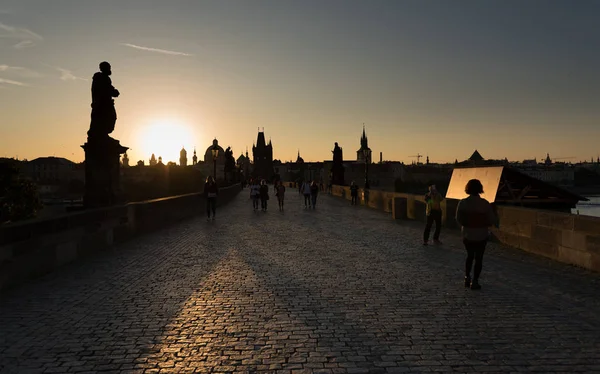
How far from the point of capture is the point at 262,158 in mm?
159500

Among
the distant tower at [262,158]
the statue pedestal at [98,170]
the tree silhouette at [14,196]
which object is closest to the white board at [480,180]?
the statue pedestal at [98,170]

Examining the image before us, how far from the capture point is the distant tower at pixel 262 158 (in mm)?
158250

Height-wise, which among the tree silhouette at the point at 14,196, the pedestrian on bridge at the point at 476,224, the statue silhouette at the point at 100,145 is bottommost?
the tree silhouette at the point at 14,196

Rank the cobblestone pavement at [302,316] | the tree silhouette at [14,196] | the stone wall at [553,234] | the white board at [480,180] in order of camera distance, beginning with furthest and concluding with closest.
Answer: the tree silhouette at [14,196], the white board at [480,180], the stone wall at [553,234], the cobblestone pavement at [302,316]

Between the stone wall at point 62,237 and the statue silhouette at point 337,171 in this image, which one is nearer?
the stone wall at point 62,237

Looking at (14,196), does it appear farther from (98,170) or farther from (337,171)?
(98,170)

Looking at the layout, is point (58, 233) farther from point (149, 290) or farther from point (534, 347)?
point (534, 347)

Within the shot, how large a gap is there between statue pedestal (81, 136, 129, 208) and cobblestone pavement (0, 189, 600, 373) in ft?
13.0

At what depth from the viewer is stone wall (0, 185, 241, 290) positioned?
7.37 m

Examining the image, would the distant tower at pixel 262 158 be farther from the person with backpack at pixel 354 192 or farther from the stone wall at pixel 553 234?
the stone wall at pixel 553 234

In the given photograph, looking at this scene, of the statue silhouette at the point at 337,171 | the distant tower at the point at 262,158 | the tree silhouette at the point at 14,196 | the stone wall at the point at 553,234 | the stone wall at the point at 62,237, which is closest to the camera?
the stone wall at the point at 62,237

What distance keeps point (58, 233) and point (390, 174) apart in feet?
423

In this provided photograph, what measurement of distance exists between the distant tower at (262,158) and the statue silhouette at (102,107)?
143272 millimetres

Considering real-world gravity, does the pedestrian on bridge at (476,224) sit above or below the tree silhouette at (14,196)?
above
